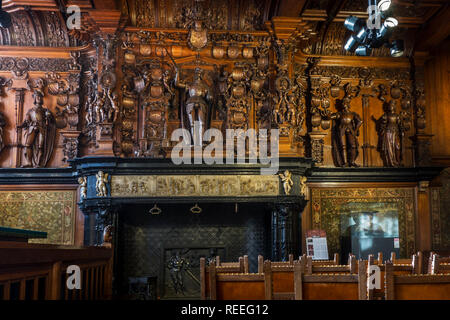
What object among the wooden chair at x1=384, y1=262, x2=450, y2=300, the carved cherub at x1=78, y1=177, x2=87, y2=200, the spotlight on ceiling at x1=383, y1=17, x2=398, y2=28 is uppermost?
the spotlight on ceiling at x1=383, y1=17, x2=398, y2=28

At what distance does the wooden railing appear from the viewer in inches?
110

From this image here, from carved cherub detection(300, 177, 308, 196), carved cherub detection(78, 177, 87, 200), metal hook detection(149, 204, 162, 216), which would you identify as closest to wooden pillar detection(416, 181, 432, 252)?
carved cherub detection(300, 177, 308, 196)

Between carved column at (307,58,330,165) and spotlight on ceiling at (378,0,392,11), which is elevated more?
spotlight on ceiling at (378,0,392,11)

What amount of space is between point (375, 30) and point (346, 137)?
318 cm

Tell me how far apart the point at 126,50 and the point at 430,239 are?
7.33 metres

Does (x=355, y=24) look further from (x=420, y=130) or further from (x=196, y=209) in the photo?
(x=196, y=209)

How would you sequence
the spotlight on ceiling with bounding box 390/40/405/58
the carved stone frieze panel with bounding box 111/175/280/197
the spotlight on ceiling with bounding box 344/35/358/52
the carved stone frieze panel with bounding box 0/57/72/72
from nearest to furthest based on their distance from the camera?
the spotlight on ceiling with bounding box 390/40/405/58 → the spotlight on ceiling with bounding box 344/35/358/52 → the carved stone frieze panel with bounding box 111/175/280/197 → the carved stone frieze panel with bounding box 0/57/72/72

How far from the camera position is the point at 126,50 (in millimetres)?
10547

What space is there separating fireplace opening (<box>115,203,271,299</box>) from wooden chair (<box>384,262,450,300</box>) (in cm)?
745

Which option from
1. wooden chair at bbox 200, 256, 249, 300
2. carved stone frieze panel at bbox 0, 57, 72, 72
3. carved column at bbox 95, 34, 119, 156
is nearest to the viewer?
wooden chair at bbox 200, 256, 249, 300

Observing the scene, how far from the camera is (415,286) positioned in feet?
9.59

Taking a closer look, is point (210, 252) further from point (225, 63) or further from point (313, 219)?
point (225, 63)

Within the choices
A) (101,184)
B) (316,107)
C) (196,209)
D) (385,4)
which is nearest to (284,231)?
(196,209)

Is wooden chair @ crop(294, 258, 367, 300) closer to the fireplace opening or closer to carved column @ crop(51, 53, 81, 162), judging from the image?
the fireplace opening
